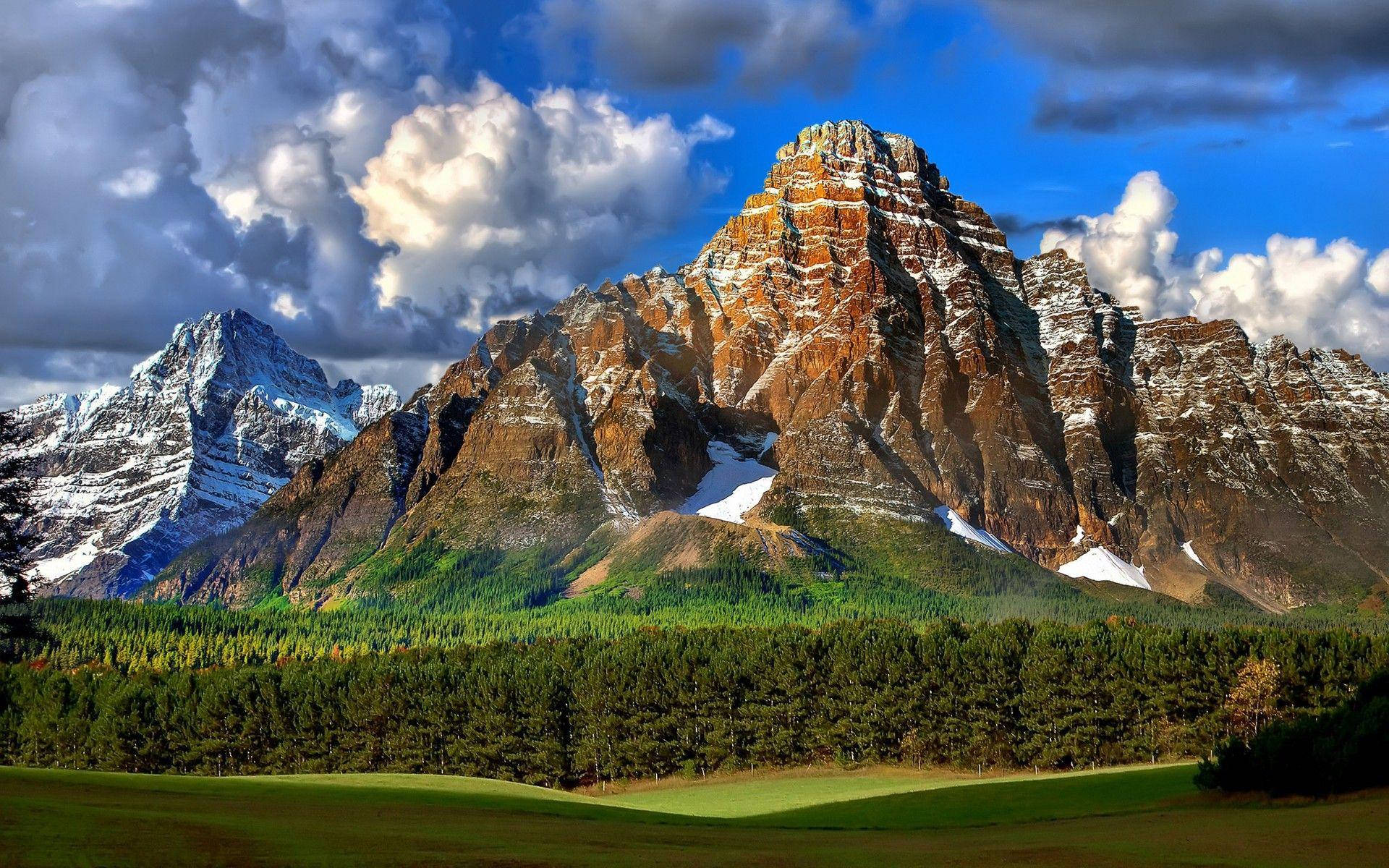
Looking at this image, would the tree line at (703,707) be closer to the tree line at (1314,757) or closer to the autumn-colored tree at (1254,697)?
the autumn-colored tree at (1254,697)

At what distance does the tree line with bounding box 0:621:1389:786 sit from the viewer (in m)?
145

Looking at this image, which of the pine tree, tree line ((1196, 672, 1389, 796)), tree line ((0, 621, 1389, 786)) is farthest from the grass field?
tree line ((0, 621, 1389, 786))

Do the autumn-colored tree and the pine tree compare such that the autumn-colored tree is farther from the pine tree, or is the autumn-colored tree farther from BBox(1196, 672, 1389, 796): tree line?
the pine tree

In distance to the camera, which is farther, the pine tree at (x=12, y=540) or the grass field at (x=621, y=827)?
the pine tree at (x=12, y=540)

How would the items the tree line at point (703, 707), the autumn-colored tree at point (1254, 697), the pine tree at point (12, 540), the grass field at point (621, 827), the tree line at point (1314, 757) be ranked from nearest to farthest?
the grass field at point (621, 827), the tree line at point (1314, 757), the pine tree at point (12, 540), the autumn-colored tree at point (1254, 697), the tree line at point (703, 707)

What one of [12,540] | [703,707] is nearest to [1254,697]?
[703,707]

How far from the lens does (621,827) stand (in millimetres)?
68500

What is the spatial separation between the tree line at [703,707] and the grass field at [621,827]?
4706 centimetres

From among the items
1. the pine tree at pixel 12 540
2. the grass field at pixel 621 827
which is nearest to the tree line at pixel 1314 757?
the grass field at pixel 621 827

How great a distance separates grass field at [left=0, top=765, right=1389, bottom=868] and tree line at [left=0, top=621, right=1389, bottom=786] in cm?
4706

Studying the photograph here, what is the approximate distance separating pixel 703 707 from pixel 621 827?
Answer: 89.7 m

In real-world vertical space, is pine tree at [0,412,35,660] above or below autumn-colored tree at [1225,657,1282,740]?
above

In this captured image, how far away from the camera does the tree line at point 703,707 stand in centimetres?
14500

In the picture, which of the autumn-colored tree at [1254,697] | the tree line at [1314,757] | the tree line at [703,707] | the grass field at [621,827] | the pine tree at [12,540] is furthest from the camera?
the tree line at [703,707]
